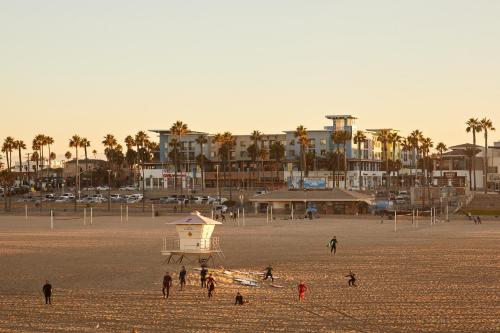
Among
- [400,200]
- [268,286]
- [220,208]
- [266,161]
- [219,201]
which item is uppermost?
[266,161]

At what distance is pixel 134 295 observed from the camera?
106 ft

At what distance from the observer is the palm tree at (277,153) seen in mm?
159375

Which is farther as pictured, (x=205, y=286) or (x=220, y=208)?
(x=220, y=208)

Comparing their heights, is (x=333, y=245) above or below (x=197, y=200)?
below

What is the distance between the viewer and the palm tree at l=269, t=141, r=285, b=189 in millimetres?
159375

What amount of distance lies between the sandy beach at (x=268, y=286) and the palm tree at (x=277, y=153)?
9530cm

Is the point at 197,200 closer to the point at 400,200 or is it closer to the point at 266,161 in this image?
the point at 400,200

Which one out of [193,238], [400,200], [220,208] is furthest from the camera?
[400,200]

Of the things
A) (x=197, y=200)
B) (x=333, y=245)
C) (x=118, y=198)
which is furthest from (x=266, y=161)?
(x=333, y=245)

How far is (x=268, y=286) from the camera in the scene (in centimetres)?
3488

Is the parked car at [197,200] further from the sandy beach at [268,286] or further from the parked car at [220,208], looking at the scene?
the sandy beach at [268,286]

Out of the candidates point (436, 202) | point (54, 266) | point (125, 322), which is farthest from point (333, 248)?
point (436, 202)

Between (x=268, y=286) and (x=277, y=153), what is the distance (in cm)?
12494

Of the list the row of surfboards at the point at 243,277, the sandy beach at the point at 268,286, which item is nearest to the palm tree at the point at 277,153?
the sandy beach at the point at 268,286
